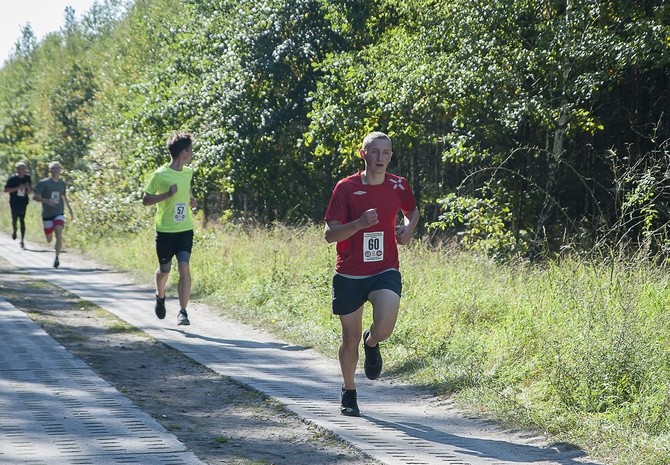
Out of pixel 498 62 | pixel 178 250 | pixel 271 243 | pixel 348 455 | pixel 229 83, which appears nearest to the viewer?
pixel 348 455

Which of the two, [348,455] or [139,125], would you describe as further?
[139,125]

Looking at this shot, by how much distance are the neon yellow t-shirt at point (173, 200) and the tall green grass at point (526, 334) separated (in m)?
1.55

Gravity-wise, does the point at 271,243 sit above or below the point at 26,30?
below

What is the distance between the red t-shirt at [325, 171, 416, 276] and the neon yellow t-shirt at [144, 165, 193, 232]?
4.56 meters

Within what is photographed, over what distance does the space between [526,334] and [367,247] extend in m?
2.18

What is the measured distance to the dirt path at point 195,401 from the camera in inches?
246

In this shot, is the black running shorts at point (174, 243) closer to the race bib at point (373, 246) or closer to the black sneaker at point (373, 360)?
the black sneaker at point (373, 360)

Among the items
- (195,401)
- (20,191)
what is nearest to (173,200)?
(195,401)

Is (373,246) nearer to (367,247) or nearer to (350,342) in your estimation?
(367,247)

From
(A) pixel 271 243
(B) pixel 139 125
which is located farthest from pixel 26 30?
(A) pixel 271 243

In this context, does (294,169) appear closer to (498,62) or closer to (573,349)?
(498,62)

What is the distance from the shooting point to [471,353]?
8930 millimetres

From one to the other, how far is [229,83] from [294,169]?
268cm

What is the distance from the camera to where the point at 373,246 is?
708 cm
